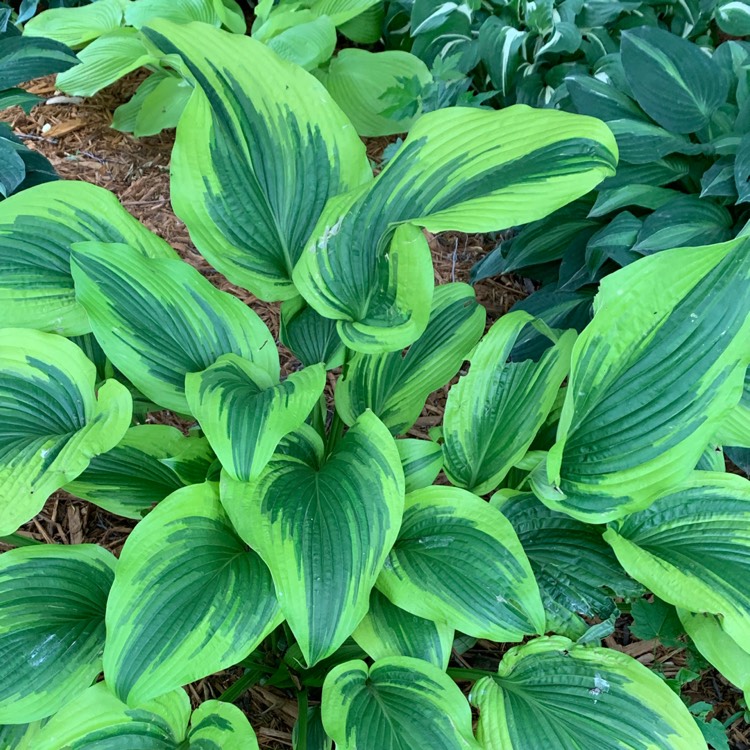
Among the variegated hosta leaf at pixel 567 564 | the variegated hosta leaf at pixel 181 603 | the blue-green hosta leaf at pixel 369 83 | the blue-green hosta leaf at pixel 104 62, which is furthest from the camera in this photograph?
the blue-green hosta leaf at pixel 369 83

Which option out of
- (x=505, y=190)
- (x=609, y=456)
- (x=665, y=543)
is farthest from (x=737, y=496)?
(x=505, y=190)

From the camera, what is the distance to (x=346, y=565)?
0.85 m

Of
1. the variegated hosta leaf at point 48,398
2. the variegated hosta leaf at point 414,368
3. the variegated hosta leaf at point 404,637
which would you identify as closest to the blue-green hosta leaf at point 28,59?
the variegated hosta leaf at point 48,398

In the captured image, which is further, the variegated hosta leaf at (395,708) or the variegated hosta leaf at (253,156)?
the variegated hosta leaf at (253,156)

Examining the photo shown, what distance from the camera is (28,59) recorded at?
54.7 inches

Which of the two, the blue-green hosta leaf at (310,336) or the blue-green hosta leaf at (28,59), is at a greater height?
the blue-green hosta leaf at (28,59)

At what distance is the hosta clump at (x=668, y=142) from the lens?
1.37m

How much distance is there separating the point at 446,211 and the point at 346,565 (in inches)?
19.4

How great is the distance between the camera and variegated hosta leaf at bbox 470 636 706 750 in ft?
2.96

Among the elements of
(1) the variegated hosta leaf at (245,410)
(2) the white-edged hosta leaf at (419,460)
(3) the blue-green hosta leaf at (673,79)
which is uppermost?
(3) the blue-green hosta leaf at (673,79)

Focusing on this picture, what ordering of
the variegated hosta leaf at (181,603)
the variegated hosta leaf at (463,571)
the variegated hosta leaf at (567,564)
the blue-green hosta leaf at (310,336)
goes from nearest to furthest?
the variegated hosta leaf at (181,603), the variegated hosta leaf at (463,571), the variegated hosta leaf at (567,564), the blue-green hosta leaf at (310,336)

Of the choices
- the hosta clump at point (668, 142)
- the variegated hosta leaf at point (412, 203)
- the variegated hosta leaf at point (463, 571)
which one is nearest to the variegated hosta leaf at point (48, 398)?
the variegated hosta leaf at point (412, 203)

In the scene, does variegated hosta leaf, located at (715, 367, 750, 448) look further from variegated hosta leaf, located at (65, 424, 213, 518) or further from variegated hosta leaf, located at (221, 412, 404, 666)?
variegated hosta leaf, located at (65, 424, 213, 518)

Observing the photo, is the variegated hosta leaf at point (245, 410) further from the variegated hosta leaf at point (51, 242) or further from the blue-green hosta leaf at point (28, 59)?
the blue-green hosta leaf at point (28, 59)
